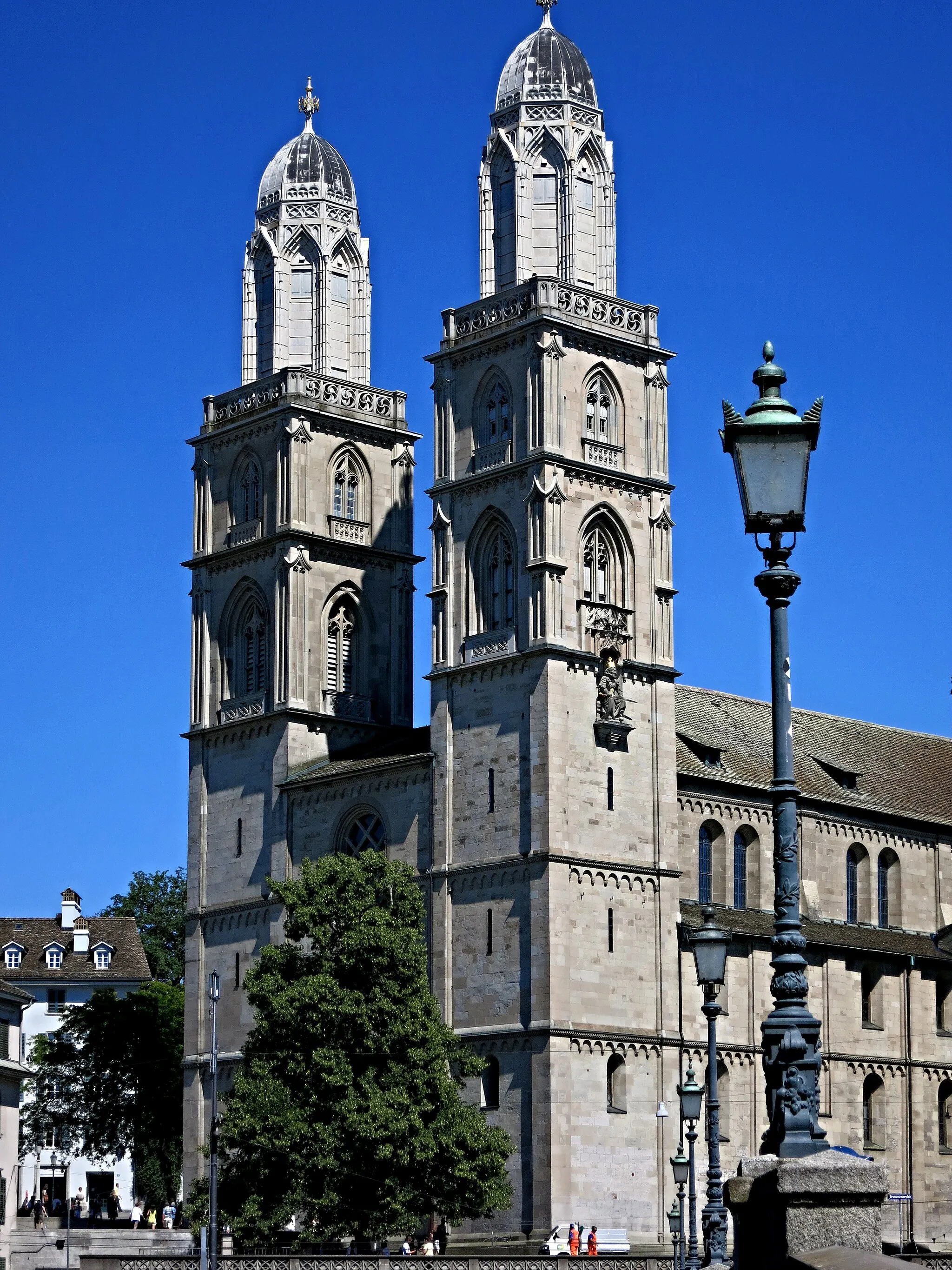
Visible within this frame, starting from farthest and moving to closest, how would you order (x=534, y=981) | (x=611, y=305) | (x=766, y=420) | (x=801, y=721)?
(x=801, y=721)
(x=611, y=305)
(x=534, y=981)
(x=766, y=420)

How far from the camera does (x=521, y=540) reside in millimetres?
71625

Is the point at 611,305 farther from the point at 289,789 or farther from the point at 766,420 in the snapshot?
the point at 766,420

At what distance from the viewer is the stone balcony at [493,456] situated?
73.0 meters

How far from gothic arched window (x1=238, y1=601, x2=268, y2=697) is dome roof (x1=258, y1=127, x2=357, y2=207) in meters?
16.2

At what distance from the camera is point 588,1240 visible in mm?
64938

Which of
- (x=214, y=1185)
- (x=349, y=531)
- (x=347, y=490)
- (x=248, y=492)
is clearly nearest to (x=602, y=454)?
(x=349, y=531)

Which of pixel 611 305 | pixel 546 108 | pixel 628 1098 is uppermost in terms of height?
pixel 546 108

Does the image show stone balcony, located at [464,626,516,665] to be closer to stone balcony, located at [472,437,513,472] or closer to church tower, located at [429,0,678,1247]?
church tower, located at [429,0,678,1247]

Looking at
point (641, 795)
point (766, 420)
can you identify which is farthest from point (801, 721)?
point (766, 420)

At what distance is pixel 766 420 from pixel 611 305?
2343 inches

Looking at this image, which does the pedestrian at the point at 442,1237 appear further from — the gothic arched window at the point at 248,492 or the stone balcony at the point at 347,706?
the gothic arched window at the point at 248,492

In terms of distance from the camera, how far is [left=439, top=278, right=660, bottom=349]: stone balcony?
72.7m

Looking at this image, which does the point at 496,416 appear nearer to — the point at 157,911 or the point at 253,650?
the point at 253,650

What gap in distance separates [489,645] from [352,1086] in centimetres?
1625
